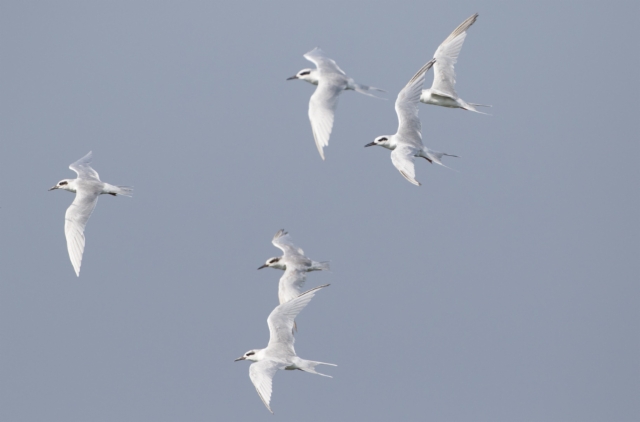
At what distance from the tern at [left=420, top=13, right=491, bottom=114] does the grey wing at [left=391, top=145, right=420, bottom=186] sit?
2.14 m

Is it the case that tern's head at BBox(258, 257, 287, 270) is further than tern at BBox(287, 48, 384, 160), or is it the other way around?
tern's head at BBox(258, 257, 287, 270)

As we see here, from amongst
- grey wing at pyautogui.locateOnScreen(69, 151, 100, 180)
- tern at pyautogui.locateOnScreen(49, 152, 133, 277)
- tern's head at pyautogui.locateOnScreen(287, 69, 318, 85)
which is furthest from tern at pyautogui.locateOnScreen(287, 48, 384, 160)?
grey wing at pyautogui.locateOnScreen(69, 151, 100, 180)

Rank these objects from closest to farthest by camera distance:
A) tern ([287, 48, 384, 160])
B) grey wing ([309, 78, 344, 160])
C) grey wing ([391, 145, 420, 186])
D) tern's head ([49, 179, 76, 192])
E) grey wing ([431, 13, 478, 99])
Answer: grey wing ([391, 145, 420, 186]) → grey wing ([309, 78, 344, 160]) → tern ([287, 48, 384, 160]) → grey wing ([431, 13, 478, 99]) → tern's head ([49, 179, 76, 192])

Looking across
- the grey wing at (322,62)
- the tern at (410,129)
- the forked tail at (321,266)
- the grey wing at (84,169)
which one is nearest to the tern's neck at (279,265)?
the forked tail at (321,266)

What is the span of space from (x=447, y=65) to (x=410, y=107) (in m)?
1.81

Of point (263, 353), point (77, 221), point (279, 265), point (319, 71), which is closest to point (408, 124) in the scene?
point (319, 71)

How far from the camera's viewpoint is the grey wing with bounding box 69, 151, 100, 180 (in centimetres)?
2070

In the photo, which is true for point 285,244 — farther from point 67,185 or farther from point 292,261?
point 67,185

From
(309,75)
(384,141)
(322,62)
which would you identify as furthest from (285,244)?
(322,62)

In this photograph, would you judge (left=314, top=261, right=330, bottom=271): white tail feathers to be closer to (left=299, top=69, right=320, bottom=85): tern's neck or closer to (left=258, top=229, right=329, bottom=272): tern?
(left=258, top=229, right=329, bottom=272): tern

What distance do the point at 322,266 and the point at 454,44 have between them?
198 inches

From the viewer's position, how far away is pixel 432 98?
20094mm

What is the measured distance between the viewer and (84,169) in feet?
69.2

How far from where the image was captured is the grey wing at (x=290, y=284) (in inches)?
736
